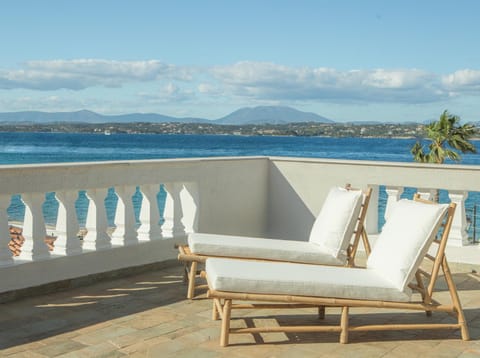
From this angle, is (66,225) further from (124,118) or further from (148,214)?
(124,118)

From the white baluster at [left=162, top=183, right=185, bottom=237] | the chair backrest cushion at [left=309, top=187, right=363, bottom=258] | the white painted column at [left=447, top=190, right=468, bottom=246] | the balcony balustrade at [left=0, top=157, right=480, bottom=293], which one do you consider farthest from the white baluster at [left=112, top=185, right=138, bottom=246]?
the white painted column at [left=447, top=190, right=468, bottom=246]

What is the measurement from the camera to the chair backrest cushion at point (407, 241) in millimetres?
4199

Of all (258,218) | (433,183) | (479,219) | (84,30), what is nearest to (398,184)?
(433,183)

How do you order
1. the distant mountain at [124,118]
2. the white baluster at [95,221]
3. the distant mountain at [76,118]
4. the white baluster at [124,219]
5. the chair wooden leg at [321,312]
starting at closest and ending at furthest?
the chair wooden leg at [321,312] < the white baluster at [95,221] < the white baluster at [124,219] < the distant mountain at [124,118] < the distant mountain at [76,118]

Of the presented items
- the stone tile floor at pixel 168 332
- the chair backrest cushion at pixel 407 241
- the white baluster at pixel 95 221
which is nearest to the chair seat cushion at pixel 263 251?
the stone tile floor at pixel 168 332

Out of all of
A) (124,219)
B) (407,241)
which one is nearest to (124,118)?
(124,219)

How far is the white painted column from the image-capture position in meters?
6.75

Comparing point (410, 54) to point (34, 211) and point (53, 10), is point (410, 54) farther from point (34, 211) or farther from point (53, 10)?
point (34, 211)

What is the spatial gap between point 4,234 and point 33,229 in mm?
292

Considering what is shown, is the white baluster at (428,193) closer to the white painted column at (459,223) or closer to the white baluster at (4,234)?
the white painted column at (459,223)

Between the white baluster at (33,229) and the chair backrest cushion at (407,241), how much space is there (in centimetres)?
282

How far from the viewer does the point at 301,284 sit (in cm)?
404

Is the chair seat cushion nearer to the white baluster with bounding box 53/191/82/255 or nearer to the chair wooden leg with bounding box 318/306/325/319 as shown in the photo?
the chair wooden leg with bounding box 318/306/325/319

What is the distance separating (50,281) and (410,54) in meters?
74.1
